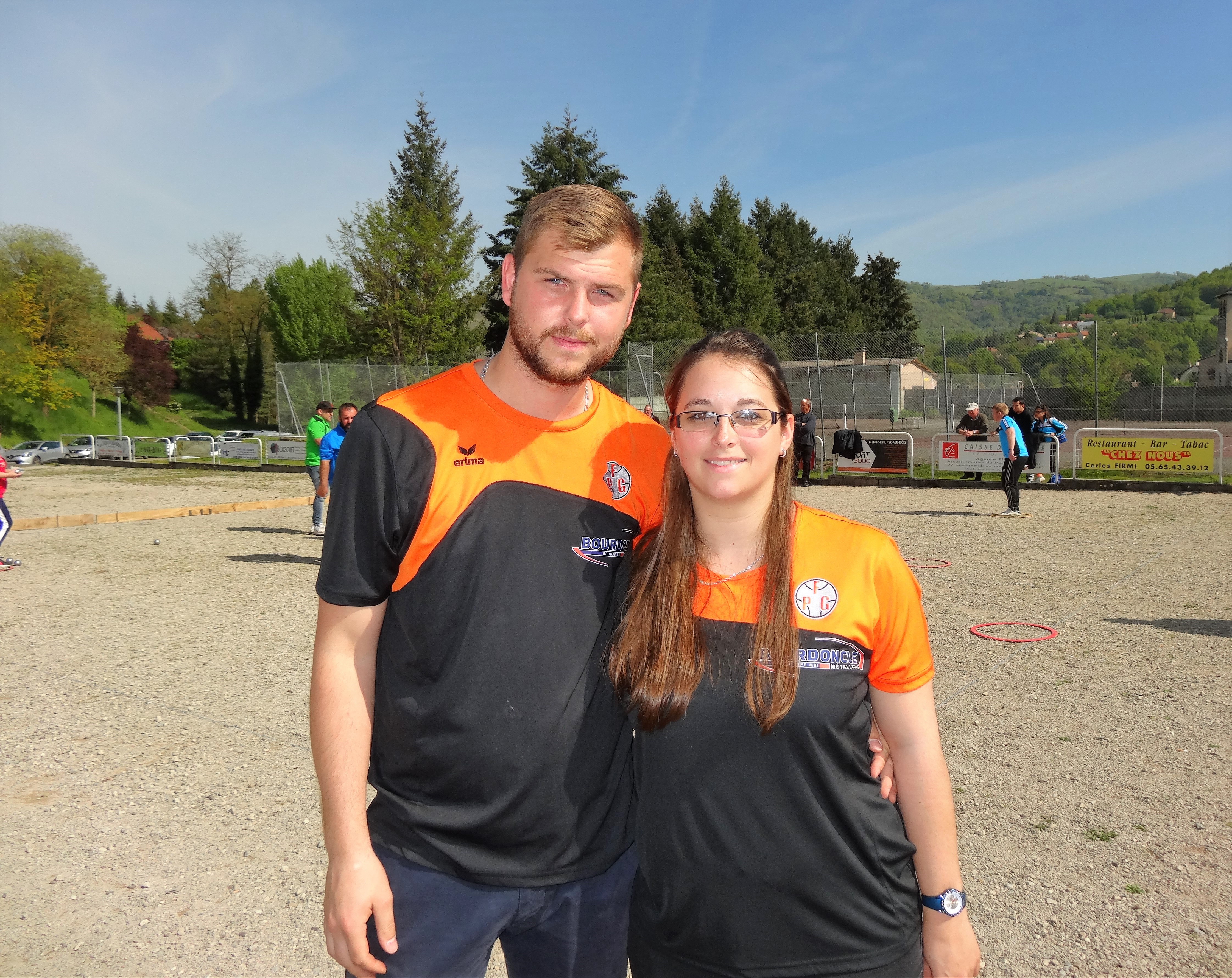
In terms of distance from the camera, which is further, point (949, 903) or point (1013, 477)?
point (1013, 477)

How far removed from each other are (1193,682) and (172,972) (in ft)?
21.8

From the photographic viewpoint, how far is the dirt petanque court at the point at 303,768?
344 cm

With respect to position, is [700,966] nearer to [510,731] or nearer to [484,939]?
[484,939]

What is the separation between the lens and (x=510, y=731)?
1.86m

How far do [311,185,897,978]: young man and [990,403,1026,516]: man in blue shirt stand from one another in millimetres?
15282

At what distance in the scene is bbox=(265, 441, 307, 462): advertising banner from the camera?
109ft

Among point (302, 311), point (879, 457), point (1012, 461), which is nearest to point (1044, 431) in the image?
point (879, 457)

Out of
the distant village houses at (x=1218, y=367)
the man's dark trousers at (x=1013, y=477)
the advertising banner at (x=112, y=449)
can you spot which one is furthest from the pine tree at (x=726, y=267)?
the man's dark trousers at (x=1013, y=477)

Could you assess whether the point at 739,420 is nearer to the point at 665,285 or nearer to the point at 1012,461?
the point at 1012,461

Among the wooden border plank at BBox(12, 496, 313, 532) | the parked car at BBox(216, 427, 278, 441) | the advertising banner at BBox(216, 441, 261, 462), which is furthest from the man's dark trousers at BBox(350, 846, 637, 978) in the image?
the parked car at BBox(216, 427, 278, 441)

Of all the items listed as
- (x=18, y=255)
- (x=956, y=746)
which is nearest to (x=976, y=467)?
(x=956, y=746)

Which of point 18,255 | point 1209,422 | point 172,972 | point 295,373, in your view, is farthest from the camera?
point 18,255

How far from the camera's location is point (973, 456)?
21141 mm

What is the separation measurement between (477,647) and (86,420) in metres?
71.7
